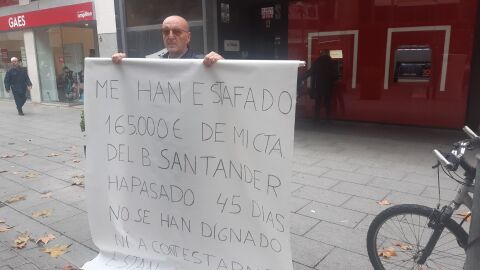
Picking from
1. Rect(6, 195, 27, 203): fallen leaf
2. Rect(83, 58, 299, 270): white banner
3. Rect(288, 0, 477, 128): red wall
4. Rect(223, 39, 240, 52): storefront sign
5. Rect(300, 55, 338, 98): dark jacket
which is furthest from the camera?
Rect(223, 39, 240, 52): storefront sign

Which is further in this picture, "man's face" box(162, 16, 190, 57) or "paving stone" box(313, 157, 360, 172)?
"paving stone" box(313, 157, 360, 172)

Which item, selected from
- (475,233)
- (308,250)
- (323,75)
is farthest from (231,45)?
(475,233)

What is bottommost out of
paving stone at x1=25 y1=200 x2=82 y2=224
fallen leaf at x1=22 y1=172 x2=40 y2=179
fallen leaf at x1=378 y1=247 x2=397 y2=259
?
fallen leaf at x1=22 y1=172 x2=40 y2=179

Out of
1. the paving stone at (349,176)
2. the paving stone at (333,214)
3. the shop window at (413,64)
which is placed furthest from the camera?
the shop window at (413,64)

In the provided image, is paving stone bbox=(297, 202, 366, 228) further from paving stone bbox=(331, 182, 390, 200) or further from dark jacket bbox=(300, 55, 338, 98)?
dark jacket bbox=(300, 55, 338, 98)

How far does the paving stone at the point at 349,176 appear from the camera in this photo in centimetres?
527

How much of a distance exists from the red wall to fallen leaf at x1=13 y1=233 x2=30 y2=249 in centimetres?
694

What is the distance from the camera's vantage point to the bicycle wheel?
261cm

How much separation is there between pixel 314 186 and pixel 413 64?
4.36 metres

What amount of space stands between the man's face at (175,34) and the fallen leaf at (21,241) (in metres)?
2.15

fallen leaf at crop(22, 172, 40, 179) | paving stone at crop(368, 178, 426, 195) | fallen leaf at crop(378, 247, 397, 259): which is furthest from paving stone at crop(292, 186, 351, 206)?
fallen leaf at crop(22, 172, 40, 179)

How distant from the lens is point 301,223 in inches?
157

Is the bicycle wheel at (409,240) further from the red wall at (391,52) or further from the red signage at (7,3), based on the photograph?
the red signage at (7,3)

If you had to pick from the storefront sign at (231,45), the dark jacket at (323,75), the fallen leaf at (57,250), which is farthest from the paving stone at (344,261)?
the storefront sign at (231,45)
